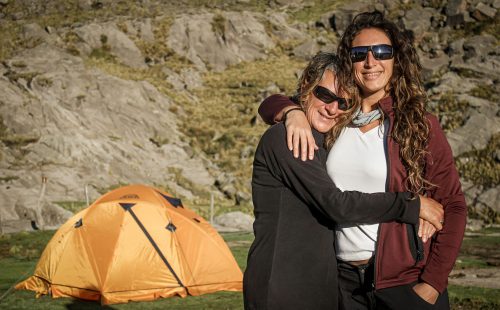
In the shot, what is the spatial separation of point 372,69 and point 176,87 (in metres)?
49.3

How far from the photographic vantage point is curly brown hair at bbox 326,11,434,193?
11.7 feet

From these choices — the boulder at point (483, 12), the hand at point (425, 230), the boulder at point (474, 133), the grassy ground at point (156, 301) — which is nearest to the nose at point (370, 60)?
the hand at point (425, 230)

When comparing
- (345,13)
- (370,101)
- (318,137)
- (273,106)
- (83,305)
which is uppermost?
(370,101)

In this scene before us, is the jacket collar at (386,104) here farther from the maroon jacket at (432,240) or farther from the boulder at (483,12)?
the boulder at (483,12)

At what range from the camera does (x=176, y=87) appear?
5228 centimetres

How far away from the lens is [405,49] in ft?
12.8

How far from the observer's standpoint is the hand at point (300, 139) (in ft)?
11.7

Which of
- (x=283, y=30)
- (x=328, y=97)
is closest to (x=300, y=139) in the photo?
(x=328, y=97)

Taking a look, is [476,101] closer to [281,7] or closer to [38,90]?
[38,90]

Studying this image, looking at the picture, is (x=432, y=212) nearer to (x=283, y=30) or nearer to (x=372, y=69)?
(x=372, y=69)

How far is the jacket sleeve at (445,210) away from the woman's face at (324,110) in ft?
2.12

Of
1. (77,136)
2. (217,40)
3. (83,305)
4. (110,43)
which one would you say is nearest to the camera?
(83,305)

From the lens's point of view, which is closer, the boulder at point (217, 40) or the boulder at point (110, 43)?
the boulder at point (110, 43)

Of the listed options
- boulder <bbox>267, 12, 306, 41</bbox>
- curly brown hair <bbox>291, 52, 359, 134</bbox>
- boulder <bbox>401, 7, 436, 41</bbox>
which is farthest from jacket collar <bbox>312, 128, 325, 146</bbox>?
boulder <bbox>267, 12, 306, 41</bbox>
